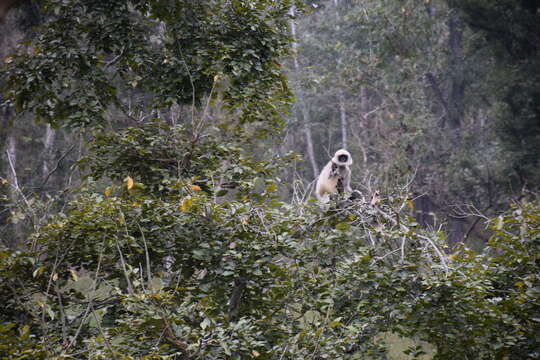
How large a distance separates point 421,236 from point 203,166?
99.8 inches

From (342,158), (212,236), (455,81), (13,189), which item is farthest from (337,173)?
(455,81)

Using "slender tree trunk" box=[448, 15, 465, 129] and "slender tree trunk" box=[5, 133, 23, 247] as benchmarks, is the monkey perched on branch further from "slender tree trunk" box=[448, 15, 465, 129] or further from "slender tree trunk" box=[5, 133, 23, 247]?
"slender tree trunk" box=[448, 15, 465, 129]

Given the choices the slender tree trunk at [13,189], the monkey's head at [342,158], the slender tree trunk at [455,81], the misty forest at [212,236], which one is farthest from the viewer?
the slender tree trunk at [455,81]

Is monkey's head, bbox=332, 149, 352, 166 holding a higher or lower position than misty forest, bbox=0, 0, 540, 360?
lower

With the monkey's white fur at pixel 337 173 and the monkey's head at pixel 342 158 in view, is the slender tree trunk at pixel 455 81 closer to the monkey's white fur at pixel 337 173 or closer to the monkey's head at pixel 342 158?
the monkey's white fur at pixel 337 173

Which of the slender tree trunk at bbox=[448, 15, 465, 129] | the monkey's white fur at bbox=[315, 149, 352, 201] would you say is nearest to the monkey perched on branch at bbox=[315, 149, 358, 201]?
the monkey's white fur at bbox=[315, 149, 352, 201]

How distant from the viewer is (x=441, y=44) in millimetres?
18609

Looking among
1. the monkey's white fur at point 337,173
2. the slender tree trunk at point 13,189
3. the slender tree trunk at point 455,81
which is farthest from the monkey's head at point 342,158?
the slender tree trunk at point 455,81

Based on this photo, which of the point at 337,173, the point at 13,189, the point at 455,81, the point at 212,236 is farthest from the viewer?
the point at 455,81

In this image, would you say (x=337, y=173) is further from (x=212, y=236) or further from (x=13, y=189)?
(x=13, y=189)

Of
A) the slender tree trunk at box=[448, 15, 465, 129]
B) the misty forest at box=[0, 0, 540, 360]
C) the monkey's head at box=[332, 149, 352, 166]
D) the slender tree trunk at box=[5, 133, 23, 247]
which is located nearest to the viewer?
the misty forest at box=[0, 0, 540, 360]

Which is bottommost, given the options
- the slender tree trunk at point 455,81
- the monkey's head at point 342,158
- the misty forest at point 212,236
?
the slender tree trunk at point 455,81

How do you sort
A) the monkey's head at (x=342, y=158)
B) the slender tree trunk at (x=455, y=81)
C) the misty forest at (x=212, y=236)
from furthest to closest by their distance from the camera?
the slender tree trunk at (x=455, y=81), the monkey's head at (x=342, y=158), the misty forest at (x=212, y=236)

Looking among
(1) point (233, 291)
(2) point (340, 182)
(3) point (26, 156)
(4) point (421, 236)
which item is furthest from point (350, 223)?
(3) point (26, 156)
